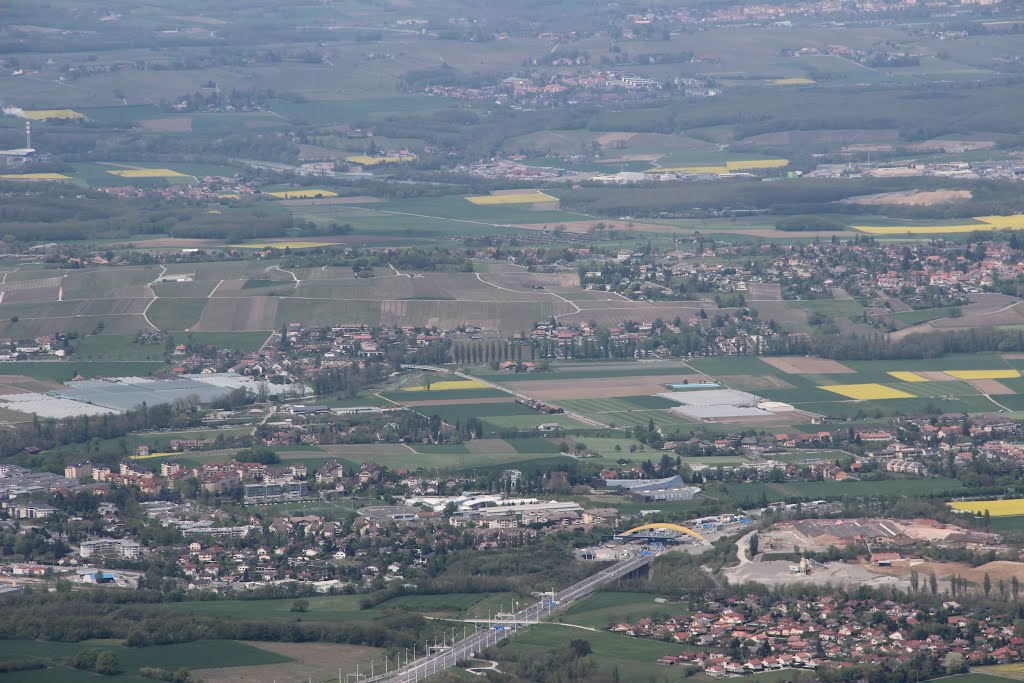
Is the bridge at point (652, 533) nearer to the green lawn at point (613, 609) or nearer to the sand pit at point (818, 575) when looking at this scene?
the sand pit at point (818, 575)

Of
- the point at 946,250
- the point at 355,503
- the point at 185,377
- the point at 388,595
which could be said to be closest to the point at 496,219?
the point at 946,250

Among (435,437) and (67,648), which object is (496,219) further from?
(67,648)

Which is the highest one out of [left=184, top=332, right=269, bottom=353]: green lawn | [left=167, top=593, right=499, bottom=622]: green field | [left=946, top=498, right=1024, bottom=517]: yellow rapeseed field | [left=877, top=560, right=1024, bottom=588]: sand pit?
[left=184, top=332, right=269, bottom=353]: green lawn

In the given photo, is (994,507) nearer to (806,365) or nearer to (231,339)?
(806,365)

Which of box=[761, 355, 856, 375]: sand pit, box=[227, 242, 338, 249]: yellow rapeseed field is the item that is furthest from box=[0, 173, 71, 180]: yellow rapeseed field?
box=[761, 355, 856, 375]: sand pit

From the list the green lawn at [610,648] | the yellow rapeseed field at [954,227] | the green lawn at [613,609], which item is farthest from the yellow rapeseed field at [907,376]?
the green lawn at [610,648]

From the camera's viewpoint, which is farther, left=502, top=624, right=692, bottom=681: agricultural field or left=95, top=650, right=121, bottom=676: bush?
left=502, top=624, right=692, bottom=681: agricultural field

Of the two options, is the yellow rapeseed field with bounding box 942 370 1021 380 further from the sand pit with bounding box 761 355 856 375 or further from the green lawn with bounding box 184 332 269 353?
the green lawn with bounding box 184 332 269 353
